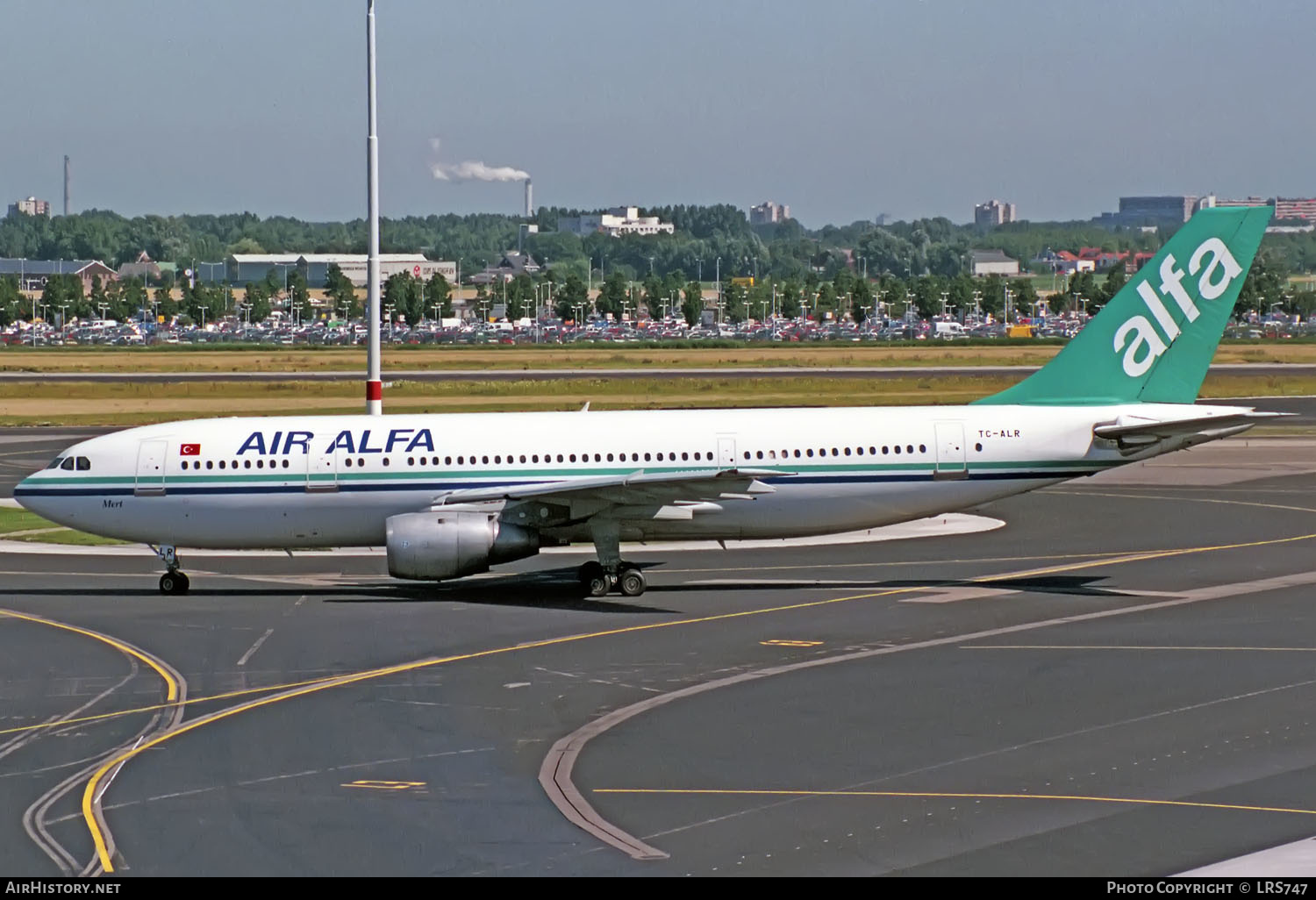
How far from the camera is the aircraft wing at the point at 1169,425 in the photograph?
1346 inches

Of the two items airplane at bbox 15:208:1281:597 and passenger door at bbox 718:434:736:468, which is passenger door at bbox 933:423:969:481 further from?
passenger door at bbox 718:434:736:468

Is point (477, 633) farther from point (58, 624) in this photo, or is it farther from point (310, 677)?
point (58, 624)

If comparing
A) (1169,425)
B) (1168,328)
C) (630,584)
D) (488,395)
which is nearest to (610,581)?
(630,584)

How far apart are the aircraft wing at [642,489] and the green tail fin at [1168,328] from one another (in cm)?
692

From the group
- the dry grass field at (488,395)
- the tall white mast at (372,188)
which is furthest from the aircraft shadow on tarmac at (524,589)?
the dry grass field at (488,395)

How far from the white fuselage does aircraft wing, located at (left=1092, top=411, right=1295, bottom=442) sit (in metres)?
0.35

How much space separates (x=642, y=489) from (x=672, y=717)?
10579mm

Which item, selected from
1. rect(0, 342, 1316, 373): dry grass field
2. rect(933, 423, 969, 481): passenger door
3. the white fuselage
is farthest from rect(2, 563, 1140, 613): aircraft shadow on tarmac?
rect(0, 342, 1316, 373): dry grass field

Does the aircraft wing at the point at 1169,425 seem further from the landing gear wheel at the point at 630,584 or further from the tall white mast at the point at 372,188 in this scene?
the tall white mast at the point at 372,188

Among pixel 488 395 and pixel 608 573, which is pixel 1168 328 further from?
pixel 488 395

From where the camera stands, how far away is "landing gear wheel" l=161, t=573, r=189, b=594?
36.6 meters

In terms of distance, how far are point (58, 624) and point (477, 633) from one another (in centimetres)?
828

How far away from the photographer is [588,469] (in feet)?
119
